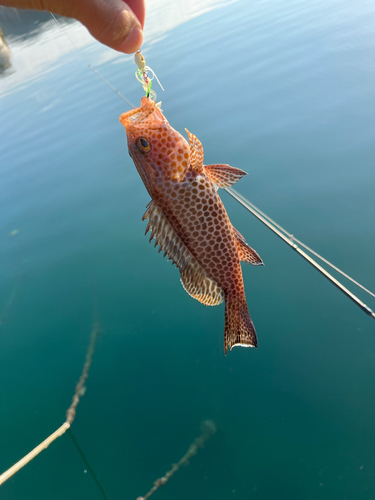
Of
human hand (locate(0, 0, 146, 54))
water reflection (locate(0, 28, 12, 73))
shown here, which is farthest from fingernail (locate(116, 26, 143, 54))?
water reflection (locate(0, 28, 12, 73))

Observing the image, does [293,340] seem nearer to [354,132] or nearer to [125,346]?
[125,346]

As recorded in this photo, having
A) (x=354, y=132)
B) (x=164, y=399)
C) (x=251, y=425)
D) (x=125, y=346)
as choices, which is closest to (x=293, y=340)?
(x=251, y=425)

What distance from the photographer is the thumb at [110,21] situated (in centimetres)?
172

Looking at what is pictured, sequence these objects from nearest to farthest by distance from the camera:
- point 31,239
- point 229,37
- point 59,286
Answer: point 59,286 < point 31,239 < point 229,37

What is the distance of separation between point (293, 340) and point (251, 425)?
119 centimetres

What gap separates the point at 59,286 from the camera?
656 cm

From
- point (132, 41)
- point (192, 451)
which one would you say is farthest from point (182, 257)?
point (192, 451)

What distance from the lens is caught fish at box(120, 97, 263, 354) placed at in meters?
2.45

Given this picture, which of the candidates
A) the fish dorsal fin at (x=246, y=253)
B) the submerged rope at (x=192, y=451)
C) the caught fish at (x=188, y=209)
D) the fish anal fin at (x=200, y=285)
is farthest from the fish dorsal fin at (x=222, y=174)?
the submerged rope at (x=192, y=451)

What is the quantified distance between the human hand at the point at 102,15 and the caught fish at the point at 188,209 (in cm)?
68

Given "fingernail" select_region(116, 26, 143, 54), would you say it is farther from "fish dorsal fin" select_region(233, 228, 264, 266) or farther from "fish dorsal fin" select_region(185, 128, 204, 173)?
"fish dorsal fin" select_region(233, 228, 264, 266)

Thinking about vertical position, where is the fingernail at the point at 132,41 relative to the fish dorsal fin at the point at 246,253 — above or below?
above

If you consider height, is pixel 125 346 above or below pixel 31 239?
below

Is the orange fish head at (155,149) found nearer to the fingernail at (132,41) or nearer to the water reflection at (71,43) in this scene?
the fingernail at (132,41)
